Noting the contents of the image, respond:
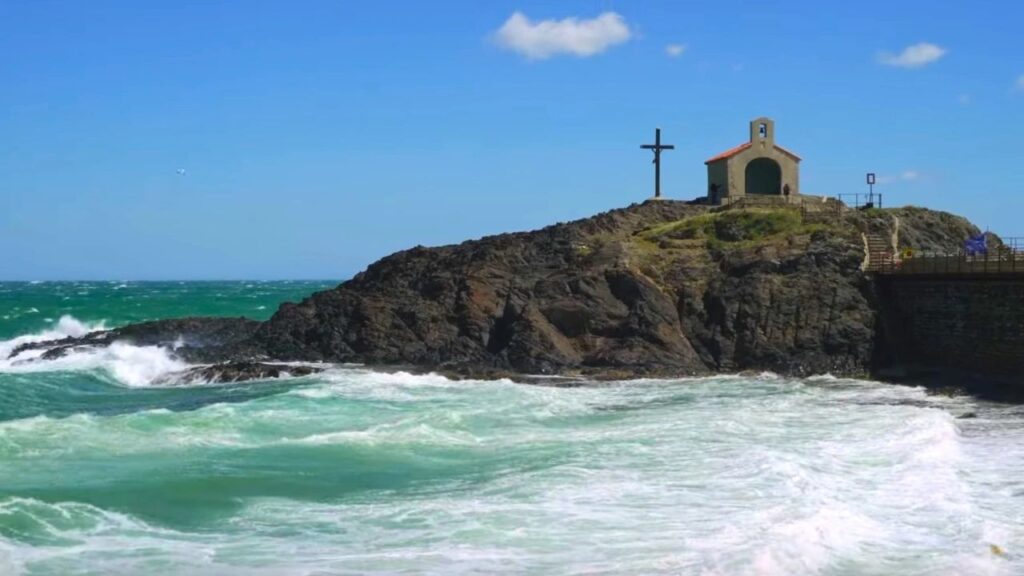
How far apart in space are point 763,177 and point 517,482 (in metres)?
34.0

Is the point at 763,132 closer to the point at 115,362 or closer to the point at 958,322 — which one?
the point at 958,322

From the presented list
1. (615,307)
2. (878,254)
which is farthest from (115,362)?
(878,254)

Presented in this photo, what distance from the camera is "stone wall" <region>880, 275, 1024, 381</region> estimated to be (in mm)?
34031

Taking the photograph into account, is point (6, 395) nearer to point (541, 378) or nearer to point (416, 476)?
point (541, 378)

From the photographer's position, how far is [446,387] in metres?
34.8

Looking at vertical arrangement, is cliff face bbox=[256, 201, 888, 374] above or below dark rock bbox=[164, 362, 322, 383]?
above

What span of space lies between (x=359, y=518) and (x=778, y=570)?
643 cm

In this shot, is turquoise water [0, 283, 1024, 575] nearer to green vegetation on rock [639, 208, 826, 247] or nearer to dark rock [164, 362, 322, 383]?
dark rock [164, 362, 322, 383]

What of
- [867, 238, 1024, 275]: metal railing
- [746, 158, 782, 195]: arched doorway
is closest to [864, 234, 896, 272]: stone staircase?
[867, 238, 1024, 275]: metal railing

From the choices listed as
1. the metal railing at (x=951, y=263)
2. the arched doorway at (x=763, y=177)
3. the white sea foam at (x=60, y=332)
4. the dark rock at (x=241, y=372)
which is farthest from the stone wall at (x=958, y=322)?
the white sea foam at (x=60, y=332)

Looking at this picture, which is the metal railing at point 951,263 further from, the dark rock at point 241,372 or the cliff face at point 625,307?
the dark rock at point 241,372

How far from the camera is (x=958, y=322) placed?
3634 centimetres

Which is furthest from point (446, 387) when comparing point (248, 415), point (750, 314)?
point (750, 314)

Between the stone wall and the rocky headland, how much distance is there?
2.61 feet
